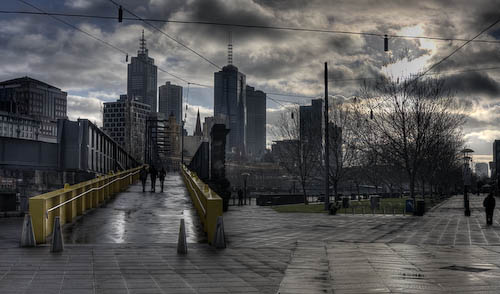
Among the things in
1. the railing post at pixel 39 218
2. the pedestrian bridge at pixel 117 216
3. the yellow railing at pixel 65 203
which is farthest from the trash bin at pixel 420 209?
the railing post at pixel 39 218

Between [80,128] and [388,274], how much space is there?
21377mm

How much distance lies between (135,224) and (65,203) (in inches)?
83.6

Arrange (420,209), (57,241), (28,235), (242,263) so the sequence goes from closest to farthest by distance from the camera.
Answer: (242,263) < (57,241) < (28,235) < (420,209)

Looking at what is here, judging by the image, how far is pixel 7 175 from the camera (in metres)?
29.3

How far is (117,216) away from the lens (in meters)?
18.2

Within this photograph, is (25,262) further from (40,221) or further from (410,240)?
(410,240)

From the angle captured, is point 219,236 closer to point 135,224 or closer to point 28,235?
point 28,235

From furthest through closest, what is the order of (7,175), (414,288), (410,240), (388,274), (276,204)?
(276,204), (7,175), (410,240), (388,274), (414,288)

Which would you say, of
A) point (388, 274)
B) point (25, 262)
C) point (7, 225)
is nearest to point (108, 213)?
point (7, 225)

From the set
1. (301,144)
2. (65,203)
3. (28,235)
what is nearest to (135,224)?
(65,203)

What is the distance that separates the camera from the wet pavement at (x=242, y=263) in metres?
8.42

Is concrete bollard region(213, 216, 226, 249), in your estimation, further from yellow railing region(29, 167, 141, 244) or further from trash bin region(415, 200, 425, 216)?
trash bin region(415, 200, 425, 216)

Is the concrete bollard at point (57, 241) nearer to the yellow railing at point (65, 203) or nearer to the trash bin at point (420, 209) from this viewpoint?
the yellow railing at point (65, 203)

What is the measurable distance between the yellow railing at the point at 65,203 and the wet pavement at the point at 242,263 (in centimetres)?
62
